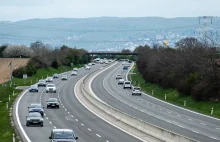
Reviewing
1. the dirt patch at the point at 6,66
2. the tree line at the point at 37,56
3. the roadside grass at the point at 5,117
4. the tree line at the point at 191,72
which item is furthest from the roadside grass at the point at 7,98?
the tree line at the point at 191,72

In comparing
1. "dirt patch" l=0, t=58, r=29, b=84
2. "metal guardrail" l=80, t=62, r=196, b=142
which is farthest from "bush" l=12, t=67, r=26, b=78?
"metal guardrail" l=80, t=62, r=196, b=142

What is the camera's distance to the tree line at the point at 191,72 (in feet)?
217

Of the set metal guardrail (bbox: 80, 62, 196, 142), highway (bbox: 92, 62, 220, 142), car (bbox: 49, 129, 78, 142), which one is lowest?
highway (bbox: 92, 62, 220, 142)

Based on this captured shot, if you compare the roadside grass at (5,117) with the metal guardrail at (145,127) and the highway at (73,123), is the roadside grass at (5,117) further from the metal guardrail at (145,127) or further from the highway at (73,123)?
the metal guardrail at (145,127)

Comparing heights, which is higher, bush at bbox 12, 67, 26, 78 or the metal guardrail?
the metal guardrail

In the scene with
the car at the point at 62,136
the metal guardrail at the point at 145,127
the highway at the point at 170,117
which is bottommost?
the highway at the point at 170,117

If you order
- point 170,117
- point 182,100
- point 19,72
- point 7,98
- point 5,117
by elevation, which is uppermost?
point 5,117

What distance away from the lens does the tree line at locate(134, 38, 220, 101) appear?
6600 cm

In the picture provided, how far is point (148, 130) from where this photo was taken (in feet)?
121

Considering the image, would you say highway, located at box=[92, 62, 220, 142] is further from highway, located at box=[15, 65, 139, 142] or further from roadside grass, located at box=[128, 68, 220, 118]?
highway, located at box=[15, 65, 139, 142]

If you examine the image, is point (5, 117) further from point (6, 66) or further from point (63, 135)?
point (6, 66)

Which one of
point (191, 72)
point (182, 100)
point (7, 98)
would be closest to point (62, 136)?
point (182, 100)

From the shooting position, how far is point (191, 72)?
81.2 metres

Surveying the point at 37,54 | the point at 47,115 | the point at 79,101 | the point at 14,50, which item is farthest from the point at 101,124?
the point at 14,50
